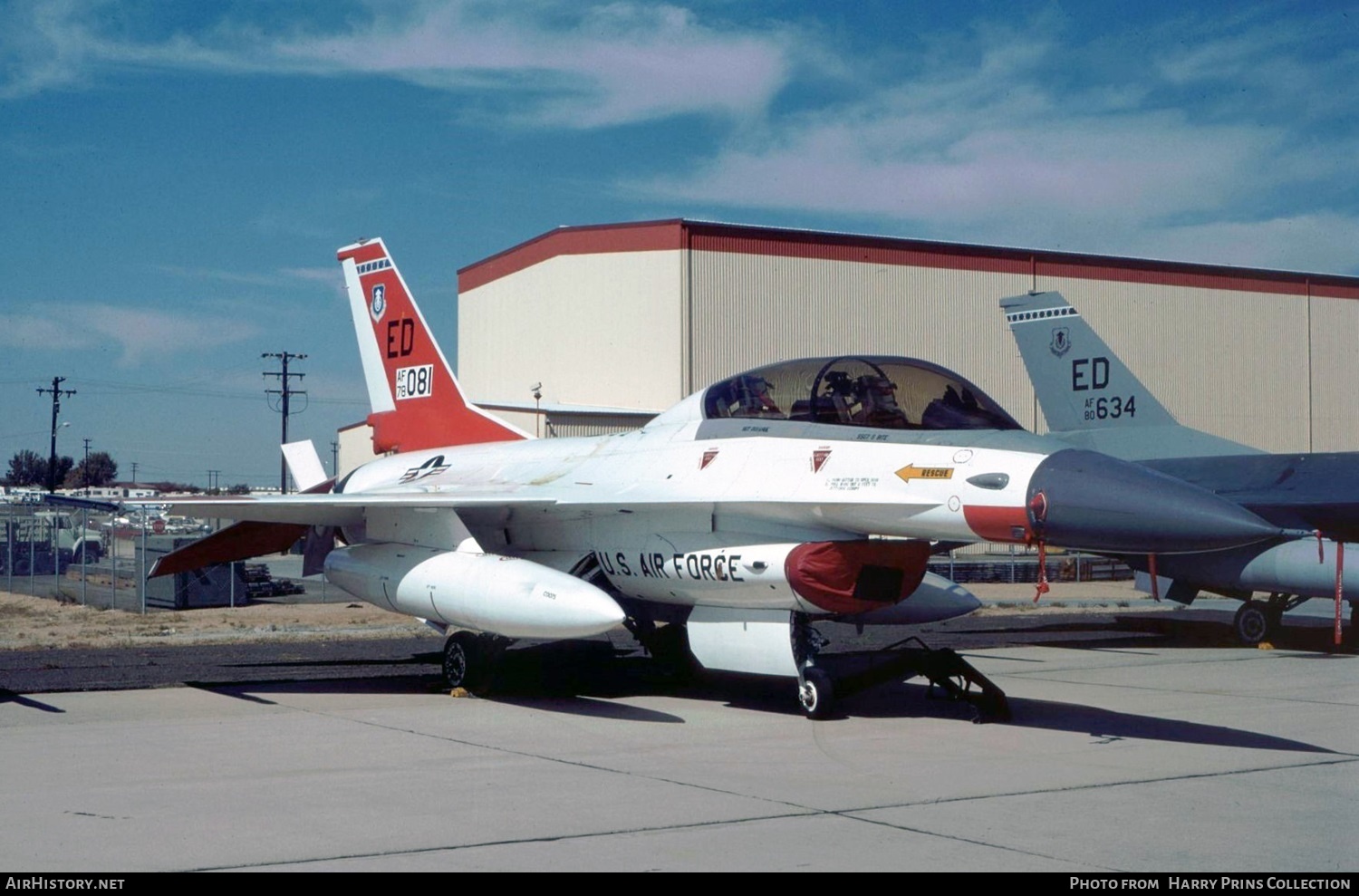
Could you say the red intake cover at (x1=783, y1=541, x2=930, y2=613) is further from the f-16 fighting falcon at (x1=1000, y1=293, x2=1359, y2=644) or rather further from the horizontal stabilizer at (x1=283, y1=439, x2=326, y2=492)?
the horizontal stabilizer at (x1=283, y1=439, x2=326, y2=492)

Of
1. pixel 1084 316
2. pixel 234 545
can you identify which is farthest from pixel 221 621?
pixel 1084 316

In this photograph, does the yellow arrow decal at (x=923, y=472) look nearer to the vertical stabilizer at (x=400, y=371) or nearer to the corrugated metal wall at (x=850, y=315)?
the vertical stabilizer at (x=400, y=371)

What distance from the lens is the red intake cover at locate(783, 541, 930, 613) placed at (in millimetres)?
9305

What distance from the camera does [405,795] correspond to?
6.91 m

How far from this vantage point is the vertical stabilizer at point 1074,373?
63.0 ft

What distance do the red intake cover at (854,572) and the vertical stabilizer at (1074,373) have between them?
10.6m

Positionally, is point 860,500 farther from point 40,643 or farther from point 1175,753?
point 40,643

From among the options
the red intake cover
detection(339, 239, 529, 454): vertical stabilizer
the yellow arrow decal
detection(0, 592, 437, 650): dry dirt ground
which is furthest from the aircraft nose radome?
detection(0, 592, 437, 650): dry dirt ground

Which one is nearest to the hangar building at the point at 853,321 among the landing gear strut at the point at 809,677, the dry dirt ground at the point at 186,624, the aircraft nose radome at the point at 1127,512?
the dry dirt ground at the point at 186,624

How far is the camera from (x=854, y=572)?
9391mm

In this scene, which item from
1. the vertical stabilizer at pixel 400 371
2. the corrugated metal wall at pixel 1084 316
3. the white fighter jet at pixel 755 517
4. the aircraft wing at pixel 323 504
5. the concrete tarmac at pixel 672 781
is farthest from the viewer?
the corrugated metal wall at pixel 1084 316

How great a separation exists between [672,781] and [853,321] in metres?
26.2

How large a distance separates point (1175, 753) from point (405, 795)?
15.5 ft

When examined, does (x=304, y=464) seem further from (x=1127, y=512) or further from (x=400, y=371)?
(x=1127, y=512)
